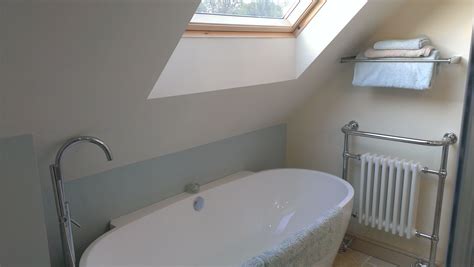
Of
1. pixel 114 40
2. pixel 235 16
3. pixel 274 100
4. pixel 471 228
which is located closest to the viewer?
pixel 471 228

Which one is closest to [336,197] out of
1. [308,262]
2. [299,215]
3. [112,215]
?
[299,215]

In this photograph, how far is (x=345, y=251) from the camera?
293 cm

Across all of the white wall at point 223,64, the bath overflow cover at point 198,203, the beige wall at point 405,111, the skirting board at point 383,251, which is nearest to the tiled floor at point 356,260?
the skirting board at point 383,251

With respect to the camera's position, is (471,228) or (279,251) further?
(279,251)

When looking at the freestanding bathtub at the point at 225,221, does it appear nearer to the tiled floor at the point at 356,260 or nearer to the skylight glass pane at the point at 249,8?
the tiled floor at the point at 356,260

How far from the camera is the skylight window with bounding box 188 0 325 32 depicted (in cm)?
192

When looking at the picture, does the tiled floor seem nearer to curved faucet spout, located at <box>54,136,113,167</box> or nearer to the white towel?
the white towel

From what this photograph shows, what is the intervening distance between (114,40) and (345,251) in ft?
7.97

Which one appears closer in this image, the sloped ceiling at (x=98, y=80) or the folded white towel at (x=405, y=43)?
the sloped ceiling at (x=98, y=80)

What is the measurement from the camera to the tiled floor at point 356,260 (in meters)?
2.75

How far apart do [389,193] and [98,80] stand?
6.81 feet

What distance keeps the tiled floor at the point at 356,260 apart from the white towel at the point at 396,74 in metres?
1.31

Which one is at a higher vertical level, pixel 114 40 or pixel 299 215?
pixel 114 40

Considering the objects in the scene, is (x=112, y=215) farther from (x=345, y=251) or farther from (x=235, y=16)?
(x=345, y=251)
